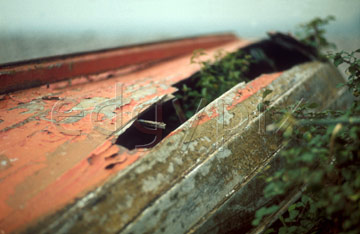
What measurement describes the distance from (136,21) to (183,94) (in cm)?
299

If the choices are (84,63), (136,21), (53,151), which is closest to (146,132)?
(53,151)

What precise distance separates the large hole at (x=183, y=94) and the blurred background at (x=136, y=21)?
67.9 inches

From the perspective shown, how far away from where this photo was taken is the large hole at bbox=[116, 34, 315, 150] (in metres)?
1.50

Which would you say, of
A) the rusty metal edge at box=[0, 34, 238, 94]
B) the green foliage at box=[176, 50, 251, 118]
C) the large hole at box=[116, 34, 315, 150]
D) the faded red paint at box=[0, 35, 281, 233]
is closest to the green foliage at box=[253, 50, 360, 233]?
the faded red paint at box=[0, 35, 281, 233]

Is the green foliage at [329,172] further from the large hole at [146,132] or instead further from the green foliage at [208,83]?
the green foliage at [208,83]

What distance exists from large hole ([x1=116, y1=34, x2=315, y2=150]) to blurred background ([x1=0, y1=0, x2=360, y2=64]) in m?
1.72

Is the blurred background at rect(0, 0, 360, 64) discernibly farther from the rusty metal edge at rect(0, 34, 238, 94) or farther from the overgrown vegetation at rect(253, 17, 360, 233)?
the overgrown vegetation at rect(253, 17, 360, 233)

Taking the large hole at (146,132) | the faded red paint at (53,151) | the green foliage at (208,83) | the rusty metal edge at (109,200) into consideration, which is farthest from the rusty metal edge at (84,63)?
the rusty metal edge at (109,200)

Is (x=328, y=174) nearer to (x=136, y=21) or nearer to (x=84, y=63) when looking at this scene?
(x=84, y=63)

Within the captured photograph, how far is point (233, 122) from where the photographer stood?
1.47 metres

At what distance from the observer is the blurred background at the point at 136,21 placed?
9.20 ft

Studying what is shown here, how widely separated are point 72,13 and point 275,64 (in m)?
3.46

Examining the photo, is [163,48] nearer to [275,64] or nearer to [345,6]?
[275,64]

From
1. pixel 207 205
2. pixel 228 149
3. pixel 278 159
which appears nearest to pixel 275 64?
pixel 278 159
